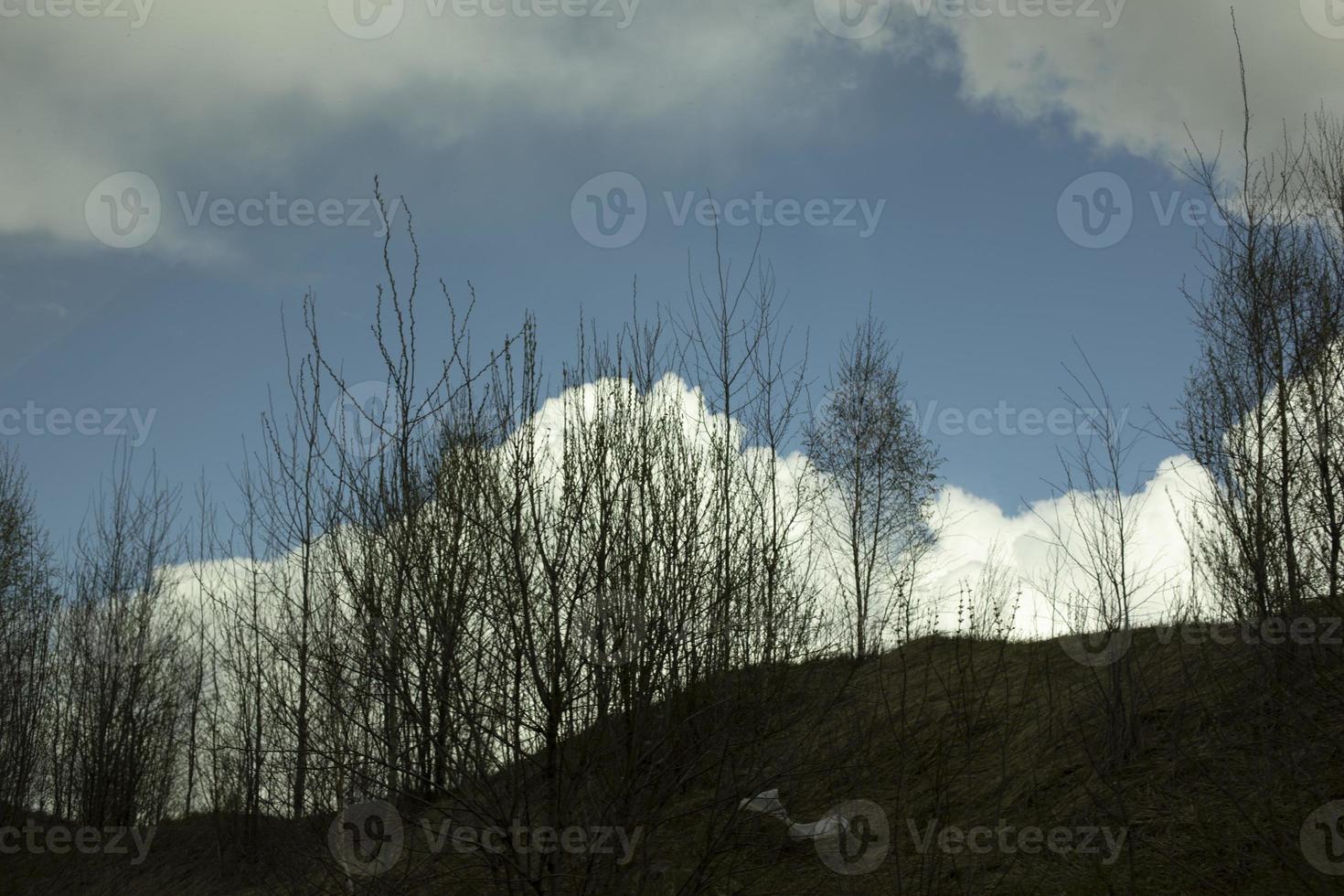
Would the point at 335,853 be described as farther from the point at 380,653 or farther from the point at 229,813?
the point at 229,813

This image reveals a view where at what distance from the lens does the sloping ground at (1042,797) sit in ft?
17.2

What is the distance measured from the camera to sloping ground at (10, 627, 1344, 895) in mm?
5246

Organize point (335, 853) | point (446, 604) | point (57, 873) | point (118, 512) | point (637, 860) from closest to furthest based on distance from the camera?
point (637, 860)
point (446, 604)
point (335, 853)
point (57, 873)
point (118, 512)

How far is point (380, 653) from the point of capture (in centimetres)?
468

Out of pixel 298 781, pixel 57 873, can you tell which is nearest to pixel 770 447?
pixel 298 781

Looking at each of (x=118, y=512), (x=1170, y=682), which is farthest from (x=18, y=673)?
(x=1170, y=682)

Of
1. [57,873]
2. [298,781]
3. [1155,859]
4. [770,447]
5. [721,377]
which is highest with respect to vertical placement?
[721,377]

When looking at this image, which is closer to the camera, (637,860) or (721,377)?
(637,860)

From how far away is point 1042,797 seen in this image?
24.4 ft

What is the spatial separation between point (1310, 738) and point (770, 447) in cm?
464

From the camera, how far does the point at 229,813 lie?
14.0 meters

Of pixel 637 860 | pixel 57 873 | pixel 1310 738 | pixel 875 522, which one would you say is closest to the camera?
pixel 637 860

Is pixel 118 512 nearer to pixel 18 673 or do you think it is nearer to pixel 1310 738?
pixel 18 673

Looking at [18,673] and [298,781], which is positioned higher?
[18,673]
